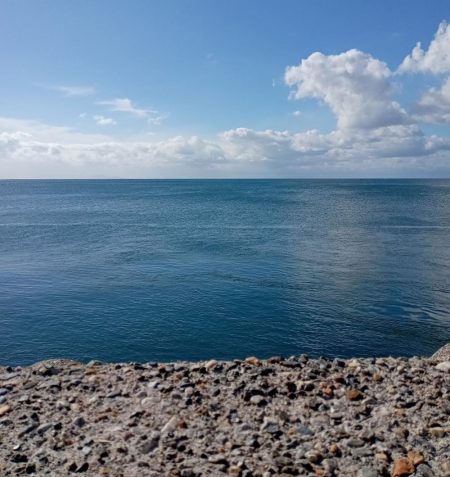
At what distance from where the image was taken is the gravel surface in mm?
13398

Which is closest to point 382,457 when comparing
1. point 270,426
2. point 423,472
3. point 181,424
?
point 423,472

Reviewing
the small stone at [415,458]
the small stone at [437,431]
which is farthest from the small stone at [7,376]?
the small stone at [437,431]

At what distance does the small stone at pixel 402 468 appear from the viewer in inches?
508

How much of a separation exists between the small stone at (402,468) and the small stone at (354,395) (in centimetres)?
369

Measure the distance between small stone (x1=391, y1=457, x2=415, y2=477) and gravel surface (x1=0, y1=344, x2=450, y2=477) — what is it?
1.4 inches

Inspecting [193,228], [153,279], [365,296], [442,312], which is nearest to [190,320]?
[153,279]

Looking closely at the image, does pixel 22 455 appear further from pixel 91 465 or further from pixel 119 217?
pixel 119 217

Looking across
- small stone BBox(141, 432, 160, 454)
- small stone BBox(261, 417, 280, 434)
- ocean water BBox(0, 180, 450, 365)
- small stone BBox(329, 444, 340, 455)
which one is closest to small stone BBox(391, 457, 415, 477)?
small stone BBox(329, 444, 340, 455)

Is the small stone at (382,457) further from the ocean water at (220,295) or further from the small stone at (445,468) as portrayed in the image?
the ocean water at (220,295)

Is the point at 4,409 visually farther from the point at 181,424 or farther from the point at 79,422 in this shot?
the point at 181,424

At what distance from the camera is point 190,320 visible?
3256 centimetres

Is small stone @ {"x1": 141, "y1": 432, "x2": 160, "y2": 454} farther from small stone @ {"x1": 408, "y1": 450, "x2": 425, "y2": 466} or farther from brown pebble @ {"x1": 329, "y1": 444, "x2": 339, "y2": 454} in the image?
small stone @ {"x1": 408, "y1": 450, "x2": 425, "y2": 466}

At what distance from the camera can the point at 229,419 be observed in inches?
619

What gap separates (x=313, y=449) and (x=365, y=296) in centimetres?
2563
